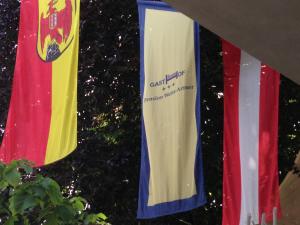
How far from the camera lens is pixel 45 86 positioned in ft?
22.7

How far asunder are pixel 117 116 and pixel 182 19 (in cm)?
247

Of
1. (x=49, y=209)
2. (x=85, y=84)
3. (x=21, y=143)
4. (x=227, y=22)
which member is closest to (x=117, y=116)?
(x=85, y=84)

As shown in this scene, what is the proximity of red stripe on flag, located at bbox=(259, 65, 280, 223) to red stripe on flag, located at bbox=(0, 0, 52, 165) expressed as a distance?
2478 millimetres

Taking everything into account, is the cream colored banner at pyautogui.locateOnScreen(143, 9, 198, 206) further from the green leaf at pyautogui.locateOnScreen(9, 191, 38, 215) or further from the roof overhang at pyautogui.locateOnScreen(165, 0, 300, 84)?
the green leaf at pyautogui.locateOnScreen(9, 191, 38, 215)

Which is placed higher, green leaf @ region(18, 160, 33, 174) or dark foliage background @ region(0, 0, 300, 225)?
dark foliage background @ region(0, 0, 300, 225)

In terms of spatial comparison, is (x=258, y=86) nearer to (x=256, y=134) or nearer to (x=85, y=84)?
(x=256, y=134)

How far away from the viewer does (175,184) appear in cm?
614

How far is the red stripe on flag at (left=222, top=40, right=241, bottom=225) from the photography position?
6188mm

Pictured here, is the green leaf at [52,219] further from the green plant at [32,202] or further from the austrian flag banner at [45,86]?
the austrian flag banner at [45,86]

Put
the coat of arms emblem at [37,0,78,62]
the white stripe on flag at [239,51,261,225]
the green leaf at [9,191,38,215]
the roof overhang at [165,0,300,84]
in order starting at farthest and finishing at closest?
the coat of arms emblem at [37,0,78,62], the white stripe on flag at [239,51,261,225], the roof overhang at [165,0,300,84], the green leaf at [9,191,38,215]

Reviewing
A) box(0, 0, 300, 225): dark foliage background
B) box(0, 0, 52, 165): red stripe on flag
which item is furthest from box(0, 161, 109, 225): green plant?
box(0, 0, 300, 225): dark foliage background

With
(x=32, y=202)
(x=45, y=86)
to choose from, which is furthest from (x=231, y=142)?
(x=32, y=202)

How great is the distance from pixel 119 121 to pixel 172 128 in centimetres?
225

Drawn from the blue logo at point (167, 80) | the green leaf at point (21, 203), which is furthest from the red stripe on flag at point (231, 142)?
the green leaf at point (21, 203)
